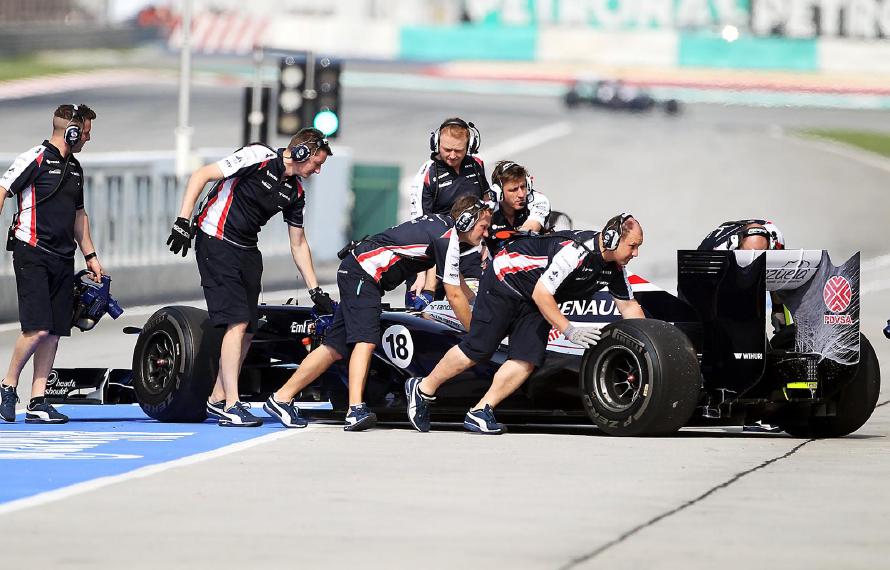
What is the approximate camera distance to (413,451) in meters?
9.57

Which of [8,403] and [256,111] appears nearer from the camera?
[8,403]

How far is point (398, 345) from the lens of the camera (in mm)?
10891

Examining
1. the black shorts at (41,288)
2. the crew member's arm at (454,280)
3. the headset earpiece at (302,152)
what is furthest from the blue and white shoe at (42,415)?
the crew member's arm at (454,280)

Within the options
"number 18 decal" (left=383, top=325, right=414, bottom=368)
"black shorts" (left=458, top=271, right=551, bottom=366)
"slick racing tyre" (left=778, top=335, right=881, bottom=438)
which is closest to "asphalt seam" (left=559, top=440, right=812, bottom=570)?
"slick racing tyre" (left=778, top=335, right=881, bottom=438)

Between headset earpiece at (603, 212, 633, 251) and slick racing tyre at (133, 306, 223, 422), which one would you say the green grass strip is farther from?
headset earpiece at (603, 212, 633, 251)

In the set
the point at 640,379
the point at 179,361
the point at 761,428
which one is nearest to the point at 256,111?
the point at 179,361

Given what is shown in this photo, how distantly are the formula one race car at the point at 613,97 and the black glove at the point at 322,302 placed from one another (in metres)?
47.1

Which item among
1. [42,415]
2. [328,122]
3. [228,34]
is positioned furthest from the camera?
[228,34]

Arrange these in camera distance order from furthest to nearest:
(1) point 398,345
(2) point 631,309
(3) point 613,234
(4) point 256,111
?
(4) point 256,111 → (1) point 398,345 → (2) point 631,309 → (3) point 613,234

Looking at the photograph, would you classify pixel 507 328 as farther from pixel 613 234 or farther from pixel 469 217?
pixel 613 234

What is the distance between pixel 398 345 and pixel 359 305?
378 mm

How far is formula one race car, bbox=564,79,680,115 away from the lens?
58.1 metres

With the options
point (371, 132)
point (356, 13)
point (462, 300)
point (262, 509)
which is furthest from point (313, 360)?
point (356, 13)

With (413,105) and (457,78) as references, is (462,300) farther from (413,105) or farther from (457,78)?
(457,78)
